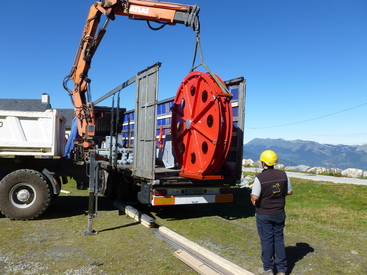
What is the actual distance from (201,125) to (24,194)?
4206 millimetres

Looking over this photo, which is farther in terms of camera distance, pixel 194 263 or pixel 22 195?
pixel 22 195

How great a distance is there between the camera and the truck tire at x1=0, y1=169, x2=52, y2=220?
7121 millimetres

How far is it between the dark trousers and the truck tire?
512 centimetres

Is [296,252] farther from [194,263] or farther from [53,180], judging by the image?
[53,180]

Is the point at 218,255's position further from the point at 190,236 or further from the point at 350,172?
the point at 350,172

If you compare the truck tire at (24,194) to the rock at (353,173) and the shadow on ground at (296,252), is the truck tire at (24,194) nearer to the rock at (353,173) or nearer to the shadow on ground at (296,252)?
the shadow on ground at (296,252)

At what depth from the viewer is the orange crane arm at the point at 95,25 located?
7949mm

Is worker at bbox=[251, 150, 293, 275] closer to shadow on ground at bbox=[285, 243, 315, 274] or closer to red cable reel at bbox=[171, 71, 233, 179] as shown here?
shadow on ground at bbox=[285, 243, 315, 274]

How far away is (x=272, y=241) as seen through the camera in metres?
4.17

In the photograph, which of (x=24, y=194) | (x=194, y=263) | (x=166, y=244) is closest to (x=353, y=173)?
(x=166, y=244)

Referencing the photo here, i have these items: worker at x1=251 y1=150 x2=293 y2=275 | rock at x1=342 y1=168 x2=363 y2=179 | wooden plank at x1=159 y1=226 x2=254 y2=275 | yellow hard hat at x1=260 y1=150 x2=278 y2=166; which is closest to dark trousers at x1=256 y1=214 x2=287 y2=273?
worker at x1=251 y1=150 x2=293 y2=275

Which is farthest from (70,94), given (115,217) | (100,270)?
(100,270)

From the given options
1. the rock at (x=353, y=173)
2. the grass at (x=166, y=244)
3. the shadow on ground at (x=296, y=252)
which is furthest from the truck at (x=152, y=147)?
the rock at (x=353, y=173)

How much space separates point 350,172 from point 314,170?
2781mm
